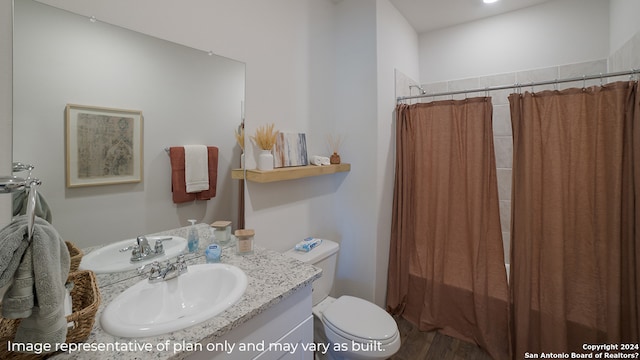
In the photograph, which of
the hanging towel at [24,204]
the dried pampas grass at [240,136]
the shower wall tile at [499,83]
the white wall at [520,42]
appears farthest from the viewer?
the shower wall tile at [499,83]

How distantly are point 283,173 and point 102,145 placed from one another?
868 mm

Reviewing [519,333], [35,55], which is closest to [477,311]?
[519,333]

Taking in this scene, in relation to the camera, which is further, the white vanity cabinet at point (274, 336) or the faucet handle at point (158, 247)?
the faucet handle at point (158, 247)

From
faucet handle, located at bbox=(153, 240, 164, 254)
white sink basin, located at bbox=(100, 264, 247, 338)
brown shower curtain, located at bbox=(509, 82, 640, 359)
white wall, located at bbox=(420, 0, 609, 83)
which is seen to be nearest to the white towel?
faucet handle, located at bbox=(153, 240, 164, 254)

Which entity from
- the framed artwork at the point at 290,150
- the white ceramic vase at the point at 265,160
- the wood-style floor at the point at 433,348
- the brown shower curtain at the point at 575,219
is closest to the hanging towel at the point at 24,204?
the white ceramic vase at the point at 265,160

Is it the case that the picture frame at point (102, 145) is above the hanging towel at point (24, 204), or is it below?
above

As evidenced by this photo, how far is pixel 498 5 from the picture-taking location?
221 centimetres

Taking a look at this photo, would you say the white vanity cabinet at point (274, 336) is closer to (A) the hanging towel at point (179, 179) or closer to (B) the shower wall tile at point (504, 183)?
(A) the hanging towel at point (179, 179)

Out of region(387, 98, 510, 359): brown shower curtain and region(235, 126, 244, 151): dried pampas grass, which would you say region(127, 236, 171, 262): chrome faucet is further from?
region(387, 98, 510, 359): brown shower curtain

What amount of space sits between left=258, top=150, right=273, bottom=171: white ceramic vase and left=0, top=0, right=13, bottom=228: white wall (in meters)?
0.98

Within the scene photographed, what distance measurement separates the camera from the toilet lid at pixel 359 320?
1.41 meters

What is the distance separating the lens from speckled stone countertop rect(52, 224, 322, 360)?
0.71 meters

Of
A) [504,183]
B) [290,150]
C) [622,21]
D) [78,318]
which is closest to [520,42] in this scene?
[622,21]

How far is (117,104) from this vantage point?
1.07m
